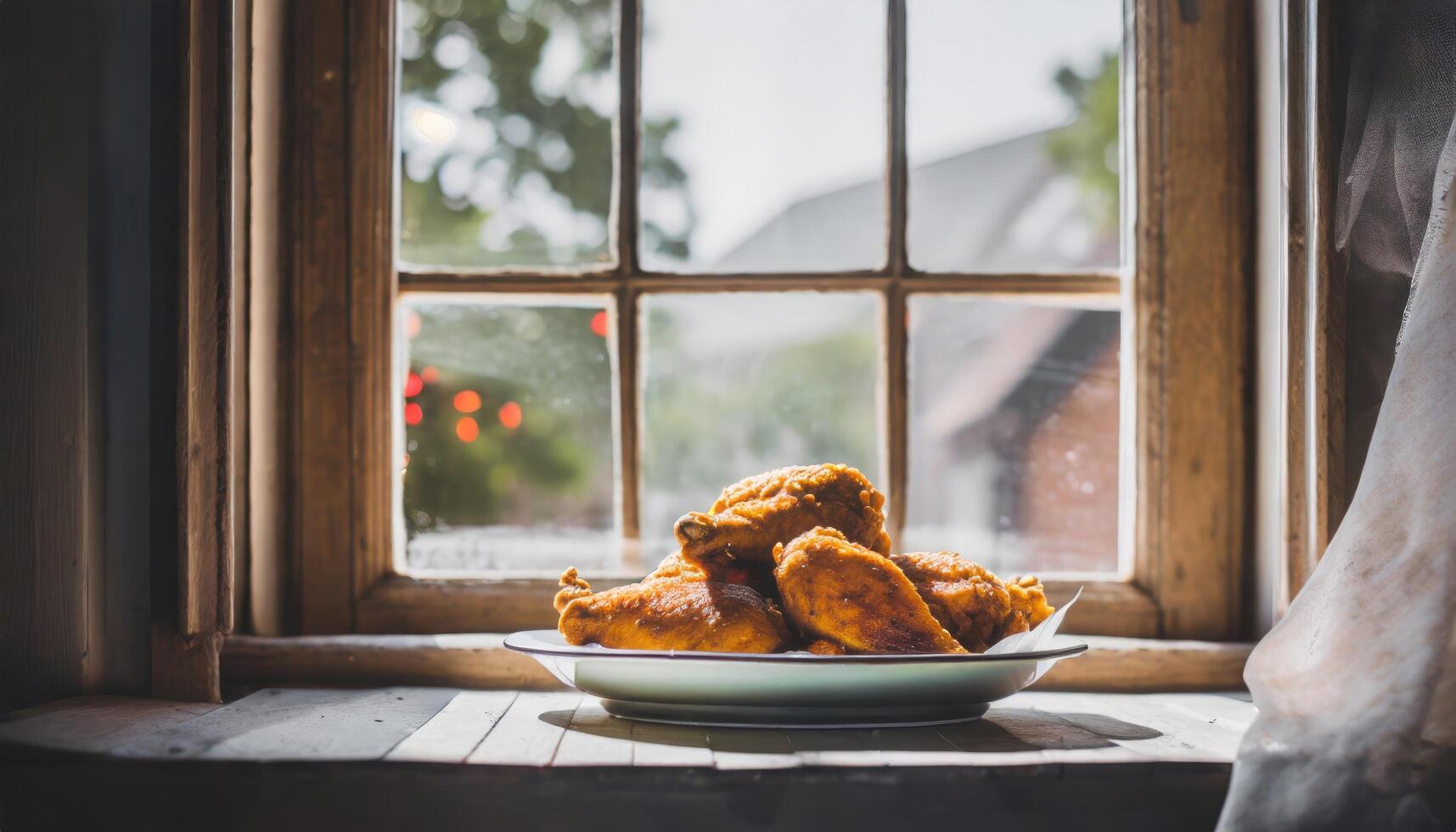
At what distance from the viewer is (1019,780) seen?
0.89 metres

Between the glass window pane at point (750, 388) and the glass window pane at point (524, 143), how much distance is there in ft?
0.53

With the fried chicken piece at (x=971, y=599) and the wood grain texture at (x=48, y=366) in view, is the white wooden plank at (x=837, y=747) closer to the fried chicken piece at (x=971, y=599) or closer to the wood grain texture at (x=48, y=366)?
the fried chicken piece at (x=971, y=599)

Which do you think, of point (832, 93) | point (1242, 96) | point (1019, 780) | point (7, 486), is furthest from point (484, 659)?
point (1242, 96)

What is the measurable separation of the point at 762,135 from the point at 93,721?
1.00m

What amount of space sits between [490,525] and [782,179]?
59cm

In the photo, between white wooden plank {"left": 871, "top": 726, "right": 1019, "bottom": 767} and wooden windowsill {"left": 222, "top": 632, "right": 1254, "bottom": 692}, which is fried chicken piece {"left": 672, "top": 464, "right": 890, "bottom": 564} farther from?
wooden windowsill {"left": 222, "top": 632, "right": 1254, "bottom": 692}

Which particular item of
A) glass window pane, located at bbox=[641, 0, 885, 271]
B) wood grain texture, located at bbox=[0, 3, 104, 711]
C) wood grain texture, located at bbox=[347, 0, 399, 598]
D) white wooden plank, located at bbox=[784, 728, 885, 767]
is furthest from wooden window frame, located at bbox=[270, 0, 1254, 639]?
white wooden plank, located at bbox=[784, 728, 885, 767]

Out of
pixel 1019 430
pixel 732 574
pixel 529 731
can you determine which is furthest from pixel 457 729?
pixel 1019 430

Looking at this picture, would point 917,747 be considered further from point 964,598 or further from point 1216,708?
point 1216,708

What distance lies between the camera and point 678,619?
0.99 metres

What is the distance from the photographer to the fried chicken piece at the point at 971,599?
1.03 meters

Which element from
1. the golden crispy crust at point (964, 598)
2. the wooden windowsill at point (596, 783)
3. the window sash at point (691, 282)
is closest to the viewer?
the wooden windowsill at point (596, 783)

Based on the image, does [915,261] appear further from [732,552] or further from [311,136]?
[311,136]

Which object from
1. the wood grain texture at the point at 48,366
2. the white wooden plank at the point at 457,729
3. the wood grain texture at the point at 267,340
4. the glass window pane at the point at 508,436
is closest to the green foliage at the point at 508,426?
the glass window pane at the point at 508,436
